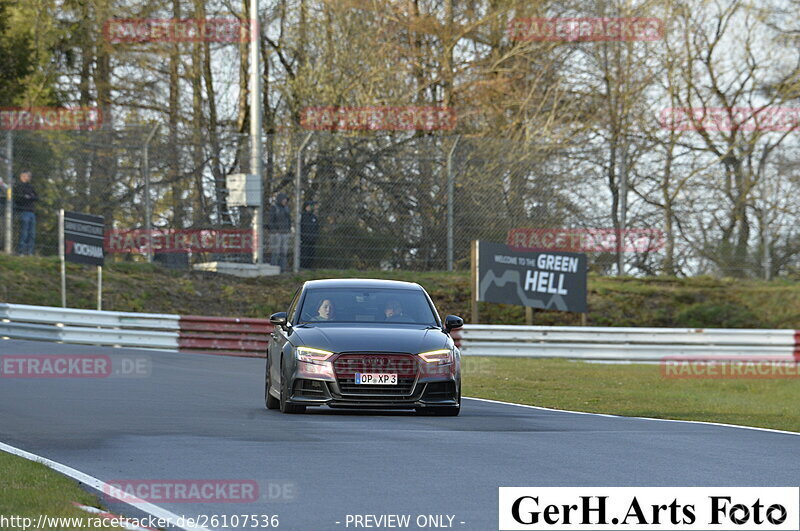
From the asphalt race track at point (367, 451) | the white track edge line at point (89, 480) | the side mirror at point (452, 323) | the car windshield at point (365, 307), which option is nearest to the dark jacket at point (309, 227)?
the asphalt race track at point (367, 451)

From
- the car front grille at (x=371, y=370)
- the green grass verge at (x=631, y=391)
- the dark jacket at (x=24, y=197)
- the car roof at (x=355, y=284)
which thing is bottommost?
the green grass verge at (x=631, y=391)

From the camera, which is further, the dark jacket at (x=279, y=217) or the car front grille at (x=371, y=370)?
the dark jacket at (x=279, y=217)

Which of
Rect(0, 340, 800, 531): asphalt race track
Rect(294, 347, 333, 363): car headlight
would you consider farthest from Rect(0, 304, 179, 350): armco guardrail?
Rect(294, 347, 333, 363): car headlight

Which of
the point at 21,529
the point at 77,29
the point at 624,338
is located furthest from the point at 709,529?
the point at 77,29

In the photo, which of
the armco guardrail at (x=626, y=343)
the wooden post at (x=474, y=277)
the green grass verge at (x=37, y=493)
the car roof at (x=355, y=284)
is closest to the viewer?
the green grass verge at (x=37, y=493)

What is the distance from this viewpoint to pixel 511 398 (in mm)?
18922

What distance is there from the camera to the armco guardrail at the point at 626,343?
28359 mm

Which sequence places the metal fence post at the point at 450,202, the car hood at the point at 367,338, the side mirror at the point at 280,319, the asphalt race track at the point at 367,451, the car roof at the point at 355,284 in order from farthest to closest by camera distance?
the metal fence post at the point at 450,202
the car roof at the point at 355,284
the side mirror at the point at 280,319
the car hood at the point at 367,338
the asphalt race track at the point at 367,451

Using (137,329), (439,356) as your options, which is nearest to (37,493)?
(439,356)

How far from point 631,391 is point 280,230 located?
35.8 feet

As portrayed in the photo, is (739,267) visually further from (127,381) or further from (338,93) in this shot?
(127,381)

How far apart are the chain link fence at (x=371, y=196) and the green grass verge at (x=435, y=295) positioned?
50 centimetres

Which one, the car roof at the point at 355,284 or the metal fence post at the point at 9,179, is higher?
the metal fence post at the point at 9,179

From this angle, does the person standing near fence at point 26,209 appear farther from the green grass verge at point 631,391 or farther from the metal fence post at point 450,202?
the green grass verge at point 631,391
